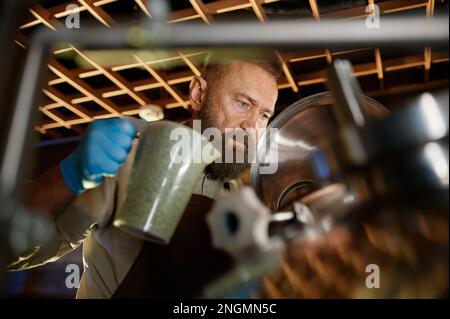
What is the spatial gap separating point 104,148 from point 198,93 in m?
1.24

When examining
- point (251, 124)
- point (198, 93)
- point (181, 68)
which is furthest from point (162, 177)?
point (181, 68)

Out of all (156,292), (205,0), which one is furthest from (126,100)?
(156,292)

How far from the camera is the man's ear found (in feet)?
5.98

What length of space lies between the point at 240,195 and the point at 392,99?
5.28 meters

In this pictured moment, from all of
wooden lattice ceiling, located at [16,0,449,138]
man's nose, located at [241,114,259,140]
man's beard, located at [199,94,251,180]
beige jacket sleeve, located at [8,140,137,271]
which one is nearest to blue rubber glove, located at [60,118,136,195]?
beige jacket sleeve, located at [8,140,137,271]

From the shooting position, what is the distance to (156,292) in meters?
1.07

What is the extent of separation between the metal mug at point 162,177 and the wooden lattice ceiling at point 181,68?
3.09 m

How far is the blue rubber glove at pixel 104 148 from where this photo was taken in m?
0.67

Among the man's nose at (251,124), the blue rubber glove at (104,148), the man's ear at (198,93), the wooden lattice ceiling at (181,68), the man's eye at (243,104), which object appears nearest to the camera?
the blue rubber glove at (104,148)

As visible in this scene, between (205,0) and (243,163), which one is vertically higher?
(205,0)

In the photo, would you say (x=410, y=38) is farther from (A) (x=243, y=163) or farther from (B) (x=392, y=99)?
(B) (x=392, y=99)

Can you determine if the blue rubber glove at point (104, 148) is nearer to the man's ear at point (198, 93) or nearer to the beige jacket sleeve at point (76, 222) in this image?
the beige jacket sleeve at point (76, 222)

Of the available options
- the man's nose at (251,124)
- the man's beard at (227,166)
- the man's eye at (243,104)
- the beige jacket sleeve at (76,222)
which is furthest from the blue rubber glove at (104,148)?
the man's eye at (243,104)

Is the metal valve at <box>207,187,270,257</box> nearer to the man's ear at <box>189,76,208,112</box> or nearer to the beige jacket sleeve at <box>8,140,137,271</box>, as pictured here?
the beige jacket sleeve at <box>8,140,137,271</box>
